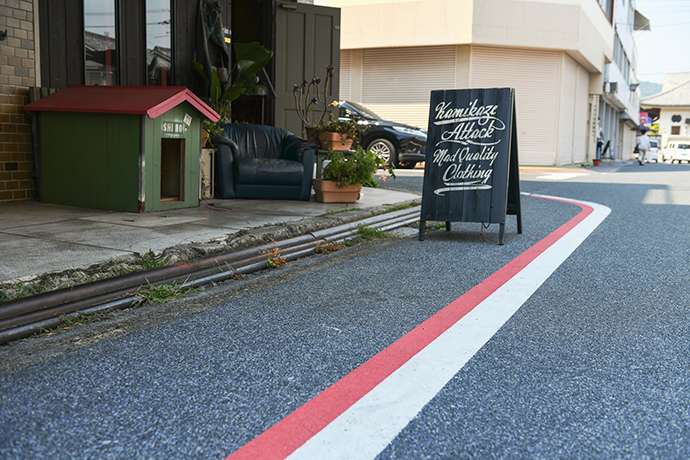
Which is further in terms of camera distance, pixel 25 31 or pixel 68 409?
pixel 25 31

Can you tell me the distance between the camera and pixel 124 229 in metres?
6.04

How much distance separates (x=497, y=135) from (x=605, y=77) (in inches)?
1203

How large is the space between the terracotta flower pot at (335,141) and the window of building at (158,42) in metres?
2.54

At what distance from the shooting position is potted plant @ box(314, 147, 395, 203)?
853 centimetres

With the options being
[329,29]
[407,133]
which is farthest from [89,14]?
[407,133]

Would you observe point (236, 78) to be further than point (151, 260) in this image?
Yes

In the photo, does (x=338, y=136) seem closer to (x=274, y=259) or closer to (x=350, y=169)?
(x=350, y=169)

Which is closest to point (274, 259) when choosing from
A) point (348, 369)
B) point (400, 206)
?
point (348, 369)

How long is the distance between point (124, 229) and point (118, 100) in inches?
73.2

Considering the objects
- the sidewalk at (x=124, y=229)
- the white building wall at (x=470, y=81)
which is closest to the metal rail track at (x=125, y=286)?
the sidewalk at (x=124, y=229)

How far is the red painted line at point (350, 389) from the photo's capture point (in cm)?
231

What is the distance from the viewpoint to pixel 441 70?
24984 millimetres

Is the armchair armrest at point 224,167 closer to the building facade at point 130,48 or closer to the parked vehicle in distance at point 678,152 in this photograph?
the building facade at point 130,48

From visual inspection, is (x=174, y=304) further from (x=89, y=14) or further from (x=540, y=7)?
(x=540, y=7)
